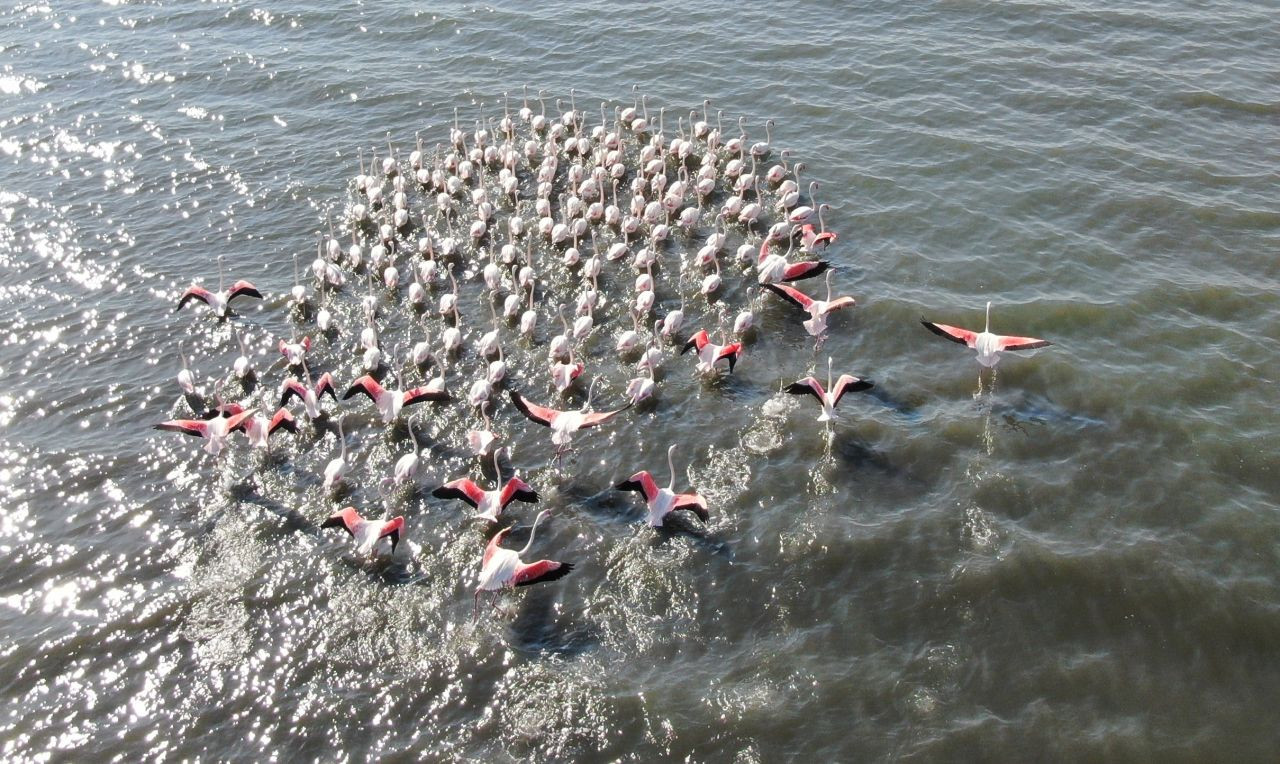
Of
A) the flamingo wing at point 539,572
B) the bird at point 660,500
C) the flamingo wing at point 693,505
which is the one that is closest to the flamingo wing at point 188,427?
the flamingo wing at point 539,572

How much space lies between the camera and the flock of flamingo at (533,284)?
16.5 m

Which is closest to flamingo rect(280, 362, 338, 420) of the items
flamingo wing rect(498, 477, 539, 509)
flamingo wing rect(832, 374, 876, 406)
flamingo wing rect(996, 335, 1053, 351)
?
flamingo wing rect(498, 477, 539, 509)

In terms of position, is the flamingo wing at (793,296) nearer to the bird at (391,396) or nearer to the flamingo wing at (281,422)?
the bird at (391,396)

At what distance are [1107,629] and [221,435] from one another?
46.6 ft

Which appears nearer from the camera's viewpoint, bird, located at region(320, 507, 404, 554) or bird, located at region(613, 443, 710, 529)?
bird, located at region(320, 507, 404, 554)

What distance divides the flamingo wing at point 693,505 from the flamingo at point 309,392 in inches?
275

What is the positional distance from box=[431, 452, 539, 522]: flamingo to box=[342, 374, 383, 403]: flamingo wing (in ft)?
10.0

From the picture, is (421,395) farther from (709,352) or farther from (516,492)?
(709,352)

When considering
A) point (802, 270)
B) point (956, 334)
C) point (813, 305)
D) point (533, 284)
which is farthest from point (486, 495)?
point (956, 334)

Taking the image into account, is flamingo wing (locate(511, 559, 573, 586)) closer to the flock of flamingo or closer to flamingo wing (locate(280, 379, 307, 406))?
the flock of flamingo

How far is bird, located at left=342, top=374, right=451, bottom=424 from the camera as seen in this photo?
669 inches

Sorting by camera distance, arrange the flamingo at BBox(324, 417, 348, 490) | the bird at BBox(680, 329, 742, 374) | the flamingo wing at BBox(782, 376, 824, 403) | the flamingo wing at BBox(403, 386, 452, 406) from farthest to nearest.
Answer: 1. the bird at BBox(680, 329, 742, 374)
2. the flamingo wing at BBox(403, 386, 452, 406)
3. the flamingo wing at BBox(782, 376, 824, 403)
4. the flamingo at BBox(324, 417, 348, 490)

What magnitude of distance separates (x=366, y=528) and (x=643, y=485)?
13.9 feet

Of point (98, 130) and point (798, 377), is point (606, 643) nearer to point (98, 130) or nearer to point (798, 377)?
point (798, 377)
